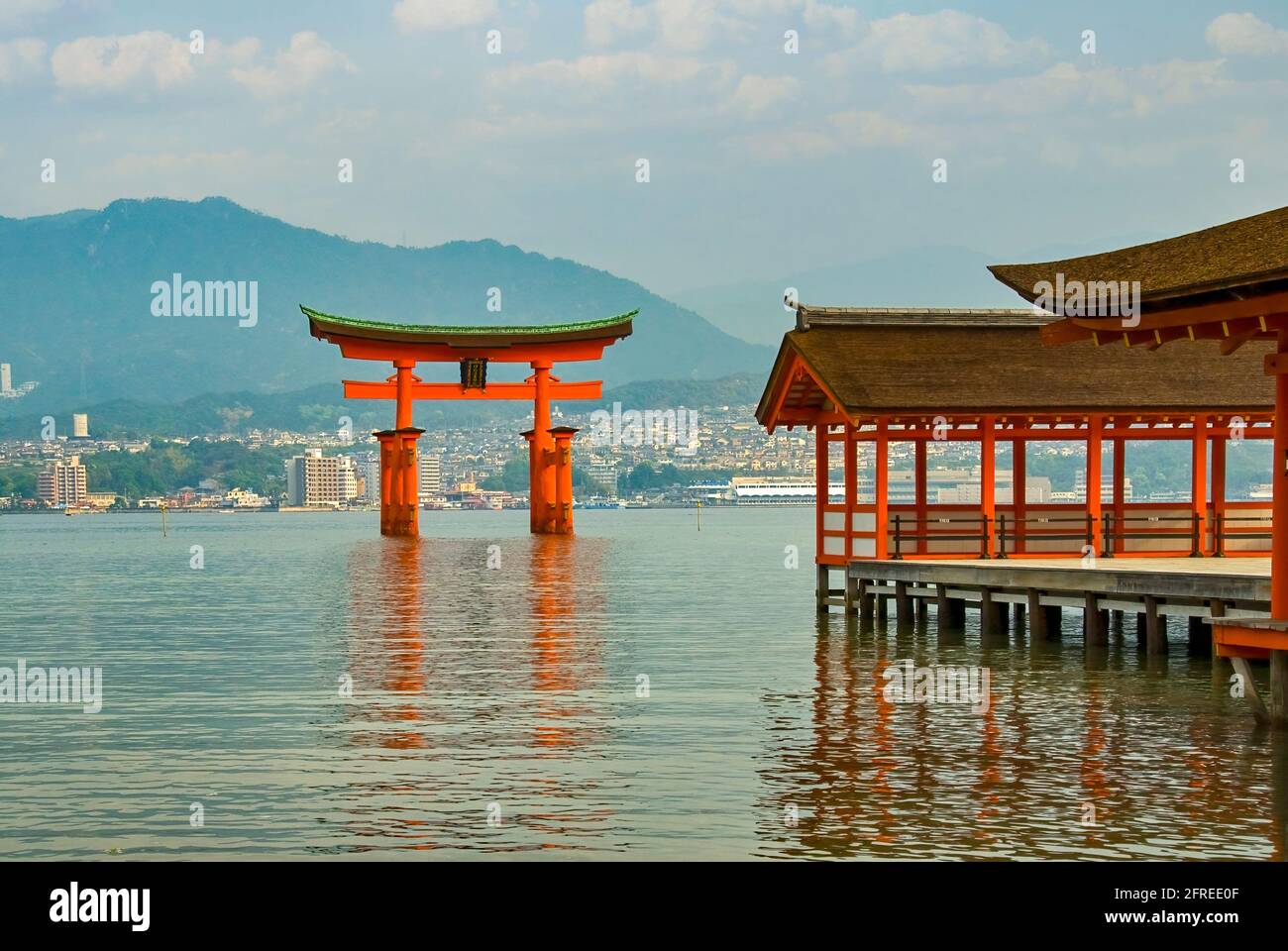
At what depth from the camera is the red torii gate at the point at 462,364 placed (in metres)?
77.6

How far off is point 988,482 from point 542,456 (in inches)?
2310

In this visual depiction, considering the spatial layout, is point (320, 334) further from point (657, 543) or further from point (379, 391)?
point (657, 543)

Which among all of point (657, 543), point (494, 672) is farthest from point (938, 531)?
point (657, 543)

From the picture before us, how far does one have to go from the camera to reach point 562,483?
88.3m

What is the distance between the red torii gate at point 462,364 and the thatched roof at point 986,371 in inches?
1822

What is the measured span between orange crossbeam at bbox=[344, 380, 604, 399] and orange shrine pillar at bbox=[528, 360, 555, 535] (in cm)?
62

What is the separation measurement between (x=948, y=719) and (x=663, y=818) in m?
5.76

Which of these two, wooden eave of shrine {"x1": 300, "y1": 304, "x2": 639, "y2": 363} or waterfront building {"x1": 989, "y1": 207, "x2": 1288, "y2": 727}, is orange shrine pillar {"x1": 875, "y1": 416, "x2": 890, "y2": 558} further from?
wooden eave of shrine {"x1": 300, "y1": 304, "x2": 639, "y2": 363}

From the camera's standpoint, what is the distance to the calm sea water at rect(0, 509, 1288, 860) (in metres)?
12.1

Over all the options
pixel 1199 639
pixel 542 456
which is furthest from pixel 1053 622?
pixel 542 456

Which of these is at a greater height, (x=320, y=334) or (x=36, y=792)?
(x=320, y=334)

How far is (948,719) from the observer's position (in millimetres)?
17703

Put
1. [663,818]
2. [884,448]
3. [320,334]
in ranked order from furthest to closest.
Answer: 1. [320,334]
2. [884,448]
3. [663,818]
